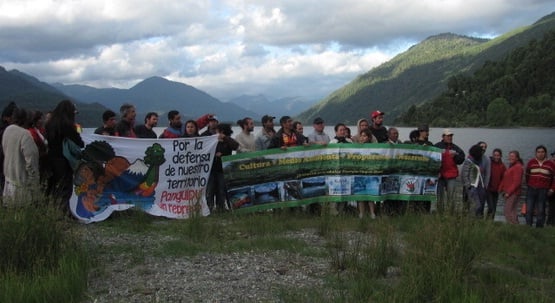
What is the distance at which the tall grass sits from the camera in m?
5.75

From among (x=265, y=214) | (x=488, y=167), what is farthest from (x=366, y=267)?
(x=488, y=167)

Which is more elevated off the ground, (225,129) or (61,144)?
(225,129)

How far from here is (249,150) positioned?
39.9ft

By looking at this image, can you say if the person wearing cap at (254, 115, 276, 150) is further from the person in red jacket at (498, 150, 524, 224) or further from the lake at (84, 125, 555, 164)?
the lake at (84, 125, 555, 164)

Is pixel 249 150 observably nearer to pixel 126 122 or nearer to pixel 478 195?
pixel 126 122

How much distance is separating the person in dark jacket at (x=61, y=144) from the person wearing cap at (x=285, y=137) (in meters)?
4.21

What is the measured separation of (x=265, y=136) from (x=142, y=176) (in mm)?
3132

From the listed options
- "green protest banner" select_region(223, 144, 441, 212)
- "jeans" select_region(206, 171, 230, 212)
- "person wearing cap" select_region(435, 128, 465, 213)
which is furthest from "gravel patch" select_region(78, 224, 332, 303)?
"person wearing cap" select_region(435, 128, 465, 213)

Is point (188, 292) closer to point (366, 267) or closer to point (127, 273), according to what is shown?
point (127, 273)

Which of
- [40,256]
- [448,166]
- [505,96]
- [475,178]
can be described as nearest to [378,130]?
[448,166]

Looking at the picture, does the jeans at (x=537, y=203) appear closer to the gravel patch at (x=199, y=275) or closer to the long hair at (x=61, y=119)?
the gravel patch at (x=199, y=275)

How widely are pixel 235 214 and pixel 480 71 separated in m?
171

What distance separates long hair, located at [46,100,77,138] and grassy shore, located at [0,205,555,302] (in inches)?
79.8

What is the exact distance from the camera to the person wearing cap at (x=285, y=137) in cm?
1177
